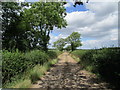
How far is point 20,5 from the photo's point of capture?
30703mm

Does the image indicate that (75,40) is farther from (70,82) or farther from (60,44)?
(70,82)

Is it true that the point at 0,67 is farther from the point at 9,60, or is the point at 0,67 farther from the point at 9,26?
the point at 9,26

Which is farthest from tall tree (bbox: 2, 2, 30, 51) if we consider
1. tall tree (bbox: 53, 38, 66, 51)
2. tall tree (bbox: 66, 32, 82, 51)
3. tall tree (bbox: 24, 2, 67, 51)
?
tall tree (bbox: 53, 38, 66, 51)

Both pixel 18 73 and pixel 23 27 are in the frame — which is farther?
pixel 23 27

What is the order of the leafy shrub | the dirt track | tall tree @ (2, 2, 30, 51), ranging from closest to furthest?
the leafy shrub → the dirt track → tall tree @ (2, 2, 30, 51)

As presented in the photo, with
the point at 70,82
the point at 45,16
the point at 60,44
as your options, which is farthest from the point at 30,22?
the point at 60,44

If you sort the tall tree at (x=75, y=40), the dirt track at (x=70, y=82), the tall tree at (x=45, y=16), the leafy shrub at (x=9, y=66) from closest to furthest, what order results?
the leafy shrub at (x=9, y=66), the dirt track at (x=70, y=82), the tall tree at (x=45, y=16), the tall tree at (x=75, y=40)

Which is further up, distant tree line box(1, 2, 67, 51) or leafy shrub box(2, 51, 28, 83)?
distant tree line box(1, 2, 67, 51)

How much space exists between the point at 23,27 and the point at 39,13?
24.3 feet

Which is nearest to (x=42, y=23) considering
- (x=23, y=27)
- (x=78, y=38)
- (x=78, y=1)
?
(x=23, y=27)

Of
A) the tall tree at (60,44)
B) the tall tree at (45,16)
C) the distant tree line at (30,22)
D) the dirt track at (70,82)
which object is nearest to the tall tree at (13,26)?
the distant tree line at (30,22)

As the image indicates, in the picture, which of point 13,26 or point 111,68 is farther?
point 13,26

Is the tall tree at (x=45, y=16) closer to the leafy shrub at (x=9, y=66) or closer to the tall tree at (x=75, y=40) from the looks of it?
the leafy shrub at (x=9, y=66)

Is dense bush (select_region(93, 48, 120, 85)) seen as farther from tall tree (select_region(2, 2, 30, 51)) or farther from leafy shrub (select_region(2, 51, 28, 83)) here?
tall tree (select_region(2, 2, 30, 51))
